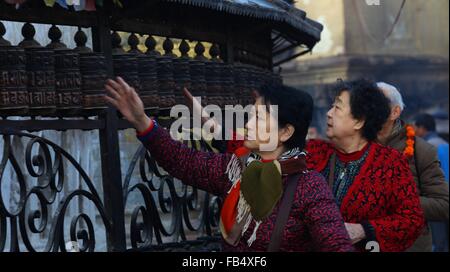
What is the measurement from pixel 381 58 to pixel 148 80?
20.9m

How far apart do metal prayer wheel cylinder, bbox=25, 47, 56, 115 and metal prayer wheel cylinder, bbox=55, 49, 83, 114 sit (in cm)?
6

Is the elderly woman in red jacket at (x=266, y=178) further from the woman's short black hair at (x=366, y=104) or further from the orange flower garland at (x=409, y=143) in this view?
the orange flower garland at (x=409, y=143)

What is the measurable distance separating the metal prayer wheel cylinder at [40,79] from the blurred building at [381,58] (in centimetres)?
1938

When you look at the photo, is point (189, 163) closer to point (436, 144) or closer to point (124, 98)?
point (124, 98)

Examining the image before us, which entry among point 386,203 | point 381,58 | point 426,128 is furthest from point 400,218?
point 381,58

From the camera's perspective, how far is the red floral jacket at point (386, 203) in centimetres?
445

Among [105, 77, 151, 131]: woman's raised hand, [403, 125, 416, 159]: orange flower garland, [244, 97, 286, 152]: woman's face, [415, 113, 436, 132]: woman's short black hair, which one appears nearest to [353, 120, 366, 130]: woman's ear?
[244, 97, 286, 152]: woman's face

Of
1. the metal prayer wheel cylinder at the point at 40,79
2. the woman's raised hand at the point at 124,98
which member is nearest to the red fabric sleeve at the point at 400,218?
the woman's raised hand at the point at 124,98

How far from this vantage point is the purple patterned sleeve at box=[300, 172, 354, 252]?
12.5 ft

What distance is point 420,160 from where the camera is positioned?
17.7 feet

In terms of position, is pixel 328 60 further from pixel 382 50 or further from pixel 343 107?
pixel 343 107

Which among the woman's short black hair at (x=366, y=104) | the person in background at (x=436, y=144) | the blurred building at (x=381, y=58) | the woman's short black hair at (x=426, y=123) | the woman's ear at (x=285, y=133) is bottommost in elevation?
the person in background at (x=436, y=144)
